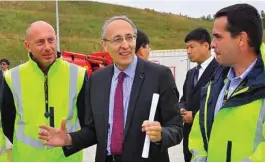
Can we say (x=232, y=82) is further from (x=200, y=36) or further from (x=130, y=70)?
(x=200, y=36)

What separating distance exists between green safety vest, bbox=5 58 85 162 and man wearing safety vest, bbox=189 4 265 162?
1178 millimetres

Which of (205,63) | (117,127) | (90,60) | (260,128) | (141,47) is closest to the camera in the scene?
(260,128)

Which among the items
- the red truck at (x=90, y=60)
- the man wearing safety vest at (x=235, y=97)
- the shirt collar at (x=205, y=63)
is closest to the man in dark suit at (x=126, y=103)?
the man wearing safety vest at (x=235, y=97)

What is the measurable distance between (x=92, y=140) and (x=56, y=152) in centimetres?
45

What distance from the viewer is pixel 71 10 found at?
64.6 meters

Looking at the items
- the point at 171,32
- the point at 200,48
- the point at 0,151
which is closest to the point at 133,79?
the point at 0,151

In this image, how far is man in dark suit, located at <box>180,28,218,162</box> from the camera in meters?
4.65

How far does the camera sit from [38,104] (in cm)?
327

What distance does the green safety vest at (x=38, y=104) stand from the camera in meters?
3.25

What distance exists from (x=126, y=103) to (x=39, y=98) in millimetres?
859

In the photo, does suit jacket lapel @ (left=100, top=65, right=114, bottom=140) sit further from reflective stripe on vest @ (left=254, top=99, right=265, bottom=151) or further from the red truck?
the red truck

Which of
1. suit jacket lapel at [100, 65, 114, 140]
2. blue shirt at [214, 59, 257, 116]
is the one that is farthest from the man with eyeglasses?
blue shirt at [214, 59, 257, 116]

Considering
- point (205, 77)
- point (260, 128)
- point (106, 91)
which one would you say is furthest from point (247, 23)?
point (205, 77)

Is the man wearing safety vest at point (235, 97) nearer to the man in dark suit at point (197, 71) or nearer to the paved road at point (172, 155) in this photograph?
the man in dark suit at point (197, 71)
